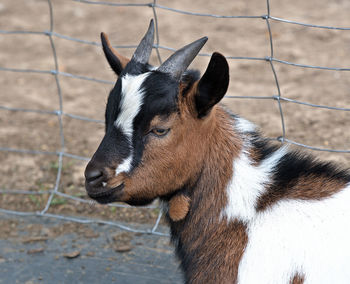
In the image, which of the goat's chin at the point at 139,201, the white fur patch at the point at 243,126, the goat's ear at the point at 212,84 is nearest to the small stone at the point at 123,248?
the goat's chin at the point at 139,201

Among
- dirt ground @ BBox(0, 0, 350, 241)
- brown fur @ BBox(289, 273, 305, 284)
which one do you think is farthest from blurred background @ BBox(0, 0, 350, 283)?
brown fur @ BBox(289, 273, 305, 284)

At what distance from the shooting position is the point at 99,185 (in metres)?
2.87

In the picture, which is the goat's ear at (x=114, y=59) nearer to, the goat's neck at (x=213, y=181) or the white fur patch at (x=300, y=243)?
the goat's neck at (x=213, y=181)

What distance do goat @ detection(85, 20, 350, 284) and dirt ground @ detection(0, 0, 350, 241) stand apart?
5.80 ft

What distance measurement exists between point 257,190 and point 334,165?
47 centimetres

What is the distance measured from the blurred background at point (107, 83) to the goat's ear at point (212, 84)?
3.39 feet

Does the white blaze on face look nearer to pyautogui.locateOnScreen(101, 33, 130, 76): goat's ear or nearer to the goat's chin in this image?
the goat's chin

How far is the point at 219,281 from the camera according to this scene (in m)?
2.94

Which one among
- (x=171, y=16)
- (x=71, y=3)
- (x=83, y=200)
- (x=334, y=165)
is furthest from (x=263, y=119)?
(x=71, y=3)

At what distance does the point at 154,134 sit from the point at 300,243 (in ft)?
3.09

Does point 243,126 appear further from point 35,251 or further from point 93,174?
point 35,251

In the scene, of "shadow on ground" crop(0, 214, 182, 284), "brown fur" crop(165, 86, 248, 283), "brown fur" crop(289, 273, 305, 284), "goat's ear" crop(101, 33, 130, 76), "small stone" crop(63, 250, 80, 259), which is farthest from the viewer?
"small stone" crop(63, 250, 80, 259)

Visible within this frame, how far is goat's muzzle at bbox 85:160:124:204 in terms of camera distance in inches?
111

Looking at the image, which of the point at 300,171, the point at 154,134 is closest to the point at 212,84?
the point at 154,134
